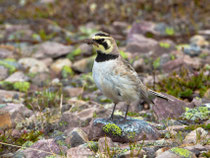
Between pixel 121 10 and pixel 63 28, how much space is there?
2131 millimetres

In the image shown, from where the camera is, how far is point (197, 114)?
18.2 feet

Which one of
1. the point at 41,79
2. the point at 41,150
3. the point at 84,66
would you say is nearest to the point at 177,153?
the point at 41,150

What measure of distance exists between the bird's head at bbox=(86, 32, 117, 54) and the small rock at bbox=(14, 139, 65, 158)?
4.59 feet

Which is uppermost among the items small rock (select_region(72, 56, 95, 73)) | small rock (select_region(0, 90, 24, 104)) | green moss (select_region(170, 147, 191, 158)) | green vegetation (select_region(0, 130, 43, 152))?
small rock (select_region(72, 56, 95, 73))

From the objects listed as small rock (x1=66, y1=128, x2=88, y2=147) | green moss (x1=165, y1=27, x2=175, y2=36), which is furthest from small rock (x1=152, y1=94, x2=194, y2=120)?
green moss (x1=165, y1=27, x2=175, y2=36)

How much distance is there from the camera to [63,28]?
12406mm

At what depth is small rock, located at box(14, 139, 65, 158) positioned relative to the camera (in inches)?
170

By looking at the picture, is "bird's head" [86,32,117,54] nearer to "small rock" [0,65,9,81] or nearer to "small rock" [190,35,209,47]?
"small rock" [0,65,9,81]

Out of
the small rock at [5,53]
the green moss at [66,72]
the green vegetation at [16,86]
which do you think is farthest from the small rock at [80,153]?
the small rock at [5,53]

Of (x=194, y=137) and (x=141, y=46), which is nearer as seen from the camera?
(x=194, y=137)

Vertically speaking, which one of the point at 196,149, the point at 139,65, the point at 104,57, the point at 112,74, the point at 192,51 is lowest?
the point at 196,149

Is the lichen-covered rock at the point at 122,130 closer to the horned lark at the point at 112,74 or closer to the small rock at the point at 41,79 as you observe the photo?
the horned lark at the point at 112,74

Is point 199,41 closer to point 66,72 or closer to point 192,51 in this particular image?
point 192,51

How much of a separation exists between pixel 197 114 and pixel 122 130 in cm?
146
